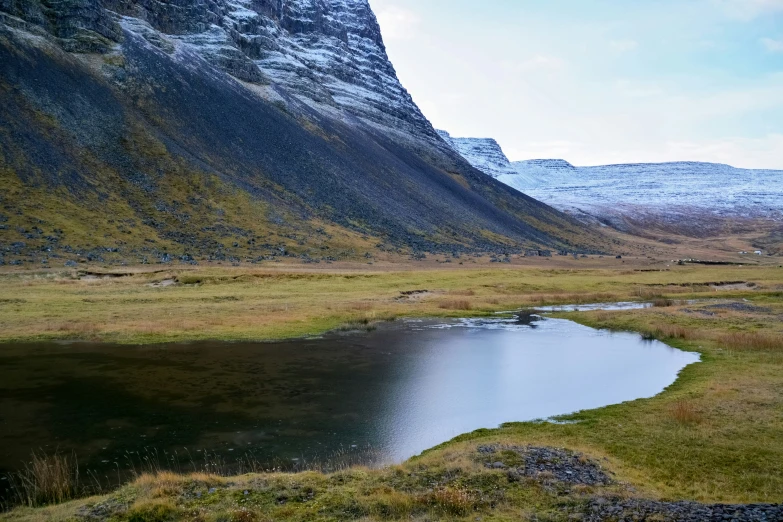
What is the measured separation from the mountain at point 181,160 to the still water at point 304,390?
52401 millimetres

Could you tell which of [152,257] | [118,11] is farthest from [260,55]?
[152,257]

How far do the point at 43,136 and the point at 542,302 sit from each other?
9047cm

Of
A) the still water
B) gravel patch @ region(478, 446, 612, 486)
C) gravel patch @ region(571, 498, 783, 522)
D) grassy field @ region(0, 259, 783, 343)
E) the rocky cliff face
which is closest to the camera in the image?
gravel patch @ region(571, 498, 783, 522)

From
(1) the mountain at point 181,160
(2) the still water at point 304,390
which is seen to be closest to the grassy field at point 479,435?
(2) the still water at point 304,390

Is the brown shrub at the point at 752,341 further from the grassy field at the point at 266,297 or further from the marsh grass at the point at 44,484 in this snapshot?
the marsh grass at the point at 44,484

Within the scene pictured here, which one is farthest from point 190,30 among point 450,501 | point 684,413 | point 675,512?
point 675,512

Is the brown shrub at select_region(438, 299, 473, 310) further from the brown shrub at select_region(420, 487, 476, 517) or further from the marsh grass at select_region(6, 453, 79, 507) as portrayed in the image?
the marsh grass at select_region(6, 453, 79, 507)

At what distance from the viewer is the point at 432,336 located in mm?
45719

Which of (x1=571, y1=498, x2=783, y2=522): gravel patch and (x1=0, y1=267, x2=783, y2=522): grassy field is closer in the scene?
(x1=571, y1=498, x2=783, y2=522): gravel patch

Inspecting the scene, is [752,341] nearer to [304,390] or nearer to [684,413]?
[684,413]

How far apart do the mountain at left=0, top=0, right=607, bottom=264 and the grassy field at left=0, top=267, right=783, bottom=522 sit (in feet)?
118

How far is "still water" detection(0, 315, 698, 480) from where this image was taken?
861 inches

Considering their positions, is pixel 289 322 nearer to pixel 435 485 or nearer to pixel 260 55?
pixel 435 485

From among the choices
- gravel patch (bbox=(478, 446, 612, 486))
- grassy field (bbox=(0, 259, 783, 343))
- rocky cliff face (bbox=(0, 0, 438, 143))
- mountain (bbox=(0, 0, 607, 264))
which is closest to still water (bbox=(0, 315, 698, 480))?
gravel patch (bbox=(478, 446, 612, 486))
